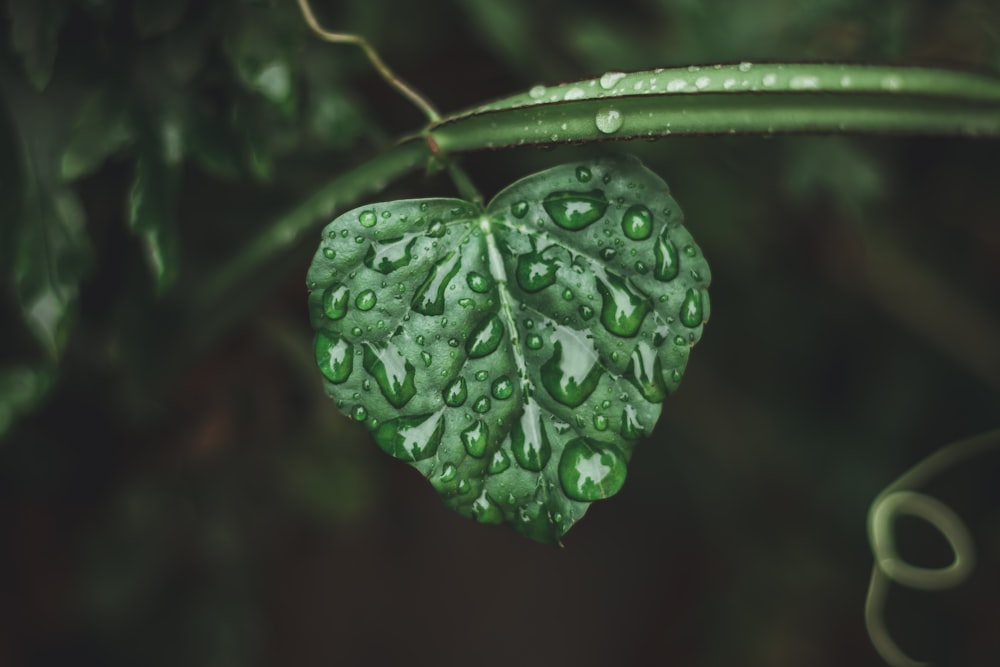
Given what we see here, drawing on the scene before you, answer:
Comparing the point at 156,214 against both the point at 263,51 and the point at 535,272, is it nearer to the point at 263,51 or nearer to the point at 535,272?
the point at 263,51

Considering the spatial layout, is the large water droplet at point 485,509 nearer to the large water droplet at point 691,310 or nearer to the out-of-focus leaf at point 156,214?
the large water droplet at point 691,310

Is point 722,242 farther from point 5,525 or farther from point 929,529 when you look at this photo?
point 5,525

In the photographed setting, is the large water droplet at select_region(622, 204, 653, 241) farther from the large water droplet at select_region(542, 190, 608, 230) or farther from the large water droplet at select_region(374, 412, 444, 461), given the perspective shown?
the large water droplet at select_region(374, 412, 444, 461)

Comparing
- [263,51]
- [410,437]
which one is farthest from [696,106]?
[263,51]

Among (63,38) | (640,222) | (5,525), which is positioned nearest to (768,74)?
(640,222)

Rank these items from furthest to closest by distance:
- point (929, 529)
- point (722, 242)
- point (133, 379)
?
point (929, 529) → point (722, 242) → point (133, 379)

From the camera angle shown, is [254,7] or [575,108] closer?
[575,108]

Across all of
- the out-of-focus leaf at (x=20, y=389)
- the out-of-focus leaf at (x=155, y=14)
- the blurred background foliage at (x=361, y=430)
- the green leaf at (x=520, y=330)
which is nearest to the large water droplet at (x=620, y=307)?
the green leaf at (x=520, y=330)
